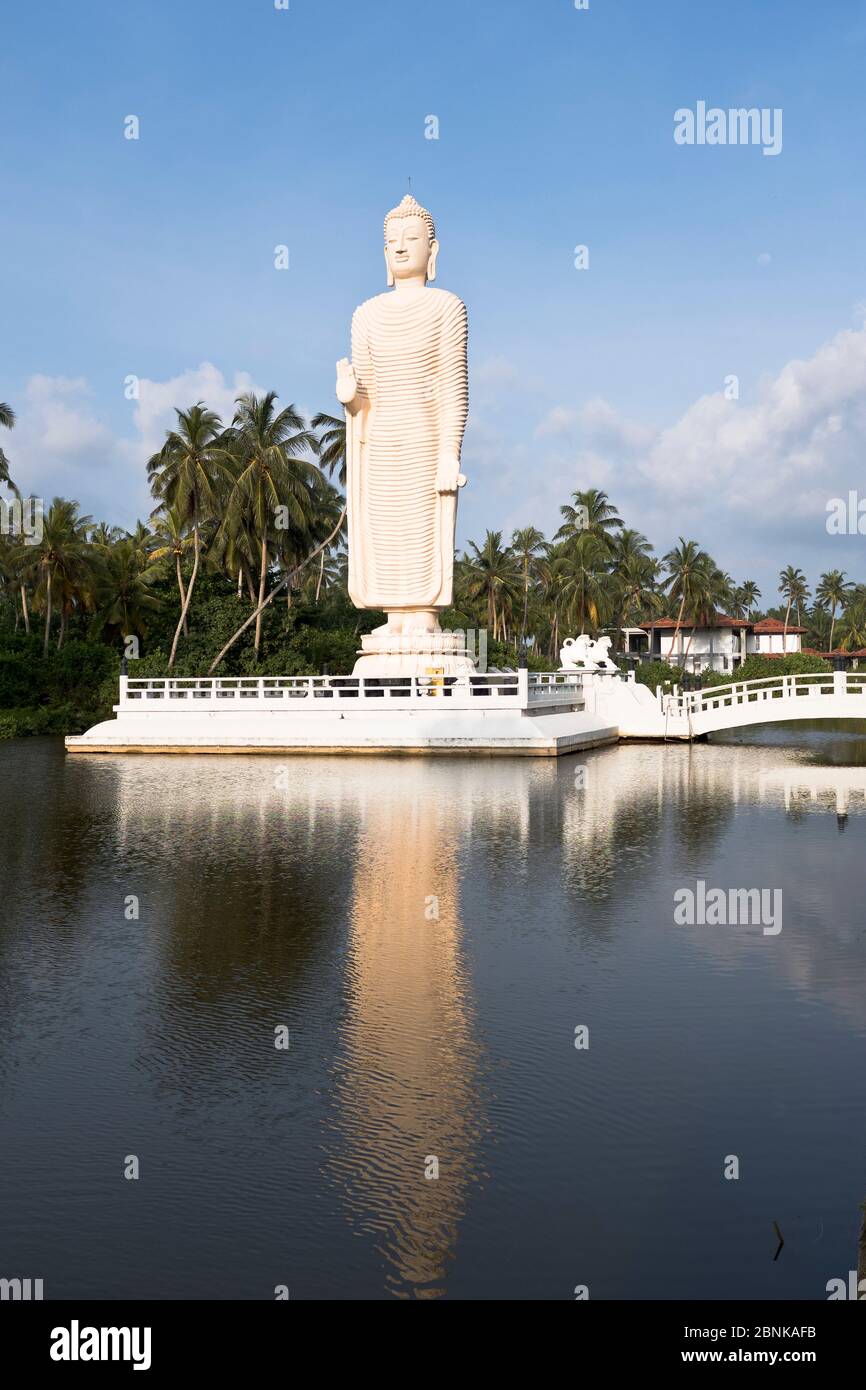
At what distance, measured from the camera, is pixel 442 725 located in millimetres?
36719

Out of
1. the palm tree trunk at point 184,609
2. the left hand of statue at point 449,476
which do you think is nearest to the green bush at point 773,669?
the left hand of statue at point 449,476

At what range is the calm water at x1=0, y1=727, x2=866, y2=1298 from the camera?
6.37 metres

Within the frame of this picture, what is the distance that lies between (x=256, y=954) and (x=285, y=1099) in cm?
392

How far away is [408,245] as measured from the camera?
46.9 meters

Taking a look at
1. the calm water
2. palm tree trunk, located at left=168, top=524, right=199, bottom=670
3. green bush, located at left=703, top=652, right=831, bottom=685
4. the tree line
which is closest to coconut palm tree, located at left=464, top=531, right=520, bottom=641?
the tree line

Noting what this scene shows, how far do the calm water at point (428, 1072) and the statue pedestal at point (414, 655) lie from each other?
25.9 m

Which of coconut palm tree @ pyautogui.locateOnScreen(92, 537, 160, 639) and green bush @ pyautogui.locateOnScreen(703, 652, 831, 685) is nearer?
coconut palm tree @ pyautogui.locateOnScreen(92, 537, 160, 639)

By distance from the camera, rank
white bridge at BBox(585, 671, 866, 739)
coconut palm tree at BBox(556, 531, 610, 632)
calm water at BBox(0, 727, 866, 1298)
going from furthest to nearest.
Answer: coconut palm tree at BBox(556, 531, 610, 632)
white bridge at BBox(585, 671, 866, 739)
calm water at BBox(0, 727, 866, 1298)

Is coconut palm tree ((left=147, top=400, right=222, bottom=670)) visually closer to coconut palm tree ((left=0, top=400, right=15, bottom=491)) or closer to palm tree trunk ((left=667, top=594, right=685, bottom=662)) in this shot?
coconut palm tree ((left=0, top=400, right=15, bottom=491))

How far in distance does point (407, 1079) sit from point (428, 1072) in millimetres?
197

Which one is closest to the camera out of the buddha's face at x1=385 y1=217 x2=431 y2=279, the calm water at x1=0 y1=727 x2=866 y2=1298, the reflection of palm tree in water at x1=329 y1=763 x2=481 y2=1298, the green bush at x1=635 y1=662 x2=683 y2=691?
the calm water at x1=0 y1=727 x2=866 y2=1298

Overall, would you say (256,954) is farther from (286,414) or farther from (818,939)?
(286,414)

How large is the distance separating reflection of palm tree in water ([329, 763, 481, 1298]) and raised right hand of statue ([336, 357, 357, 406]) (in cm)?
3293
